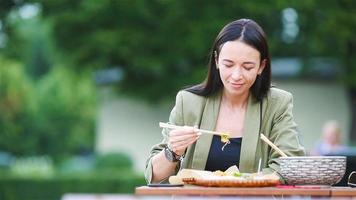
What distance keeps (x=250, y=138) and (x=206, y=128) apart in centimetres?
19

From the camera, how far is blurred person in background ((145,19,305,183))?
185 inches

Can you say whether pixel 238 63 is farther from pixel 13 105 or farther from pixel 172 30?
pixel 13 105

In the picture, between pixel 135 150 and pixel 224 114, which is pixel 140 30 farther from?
pixel 224 114

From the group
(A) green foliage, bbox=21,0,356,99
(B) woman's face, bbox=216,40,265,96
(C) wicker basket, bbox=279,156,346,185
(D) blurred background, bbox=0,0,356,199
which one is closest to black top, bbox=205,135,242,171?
(B) woman's face, bbox=216,40,265,96

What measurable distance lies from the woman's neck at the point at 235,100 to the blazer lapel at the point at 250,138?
0.03 m

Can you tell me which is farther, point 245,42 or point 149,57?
point 149,57

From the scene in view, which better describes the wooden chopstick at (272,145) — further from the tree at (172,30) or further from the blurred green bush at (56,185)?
the blurred green bush at (56,185)

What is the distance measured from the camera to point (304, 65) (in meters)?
23.6

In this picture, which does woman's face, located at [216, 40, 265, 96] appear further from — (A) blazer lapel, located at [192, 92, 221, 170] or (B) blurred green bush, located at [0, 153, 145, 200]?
(B) blurred green bush, located at [0, 153, 145, 200]

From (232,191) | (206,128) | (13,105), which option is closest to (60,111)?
(13,105)

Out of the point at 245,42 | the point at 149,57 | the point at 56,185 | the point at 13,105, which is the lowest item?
the point at 245,42

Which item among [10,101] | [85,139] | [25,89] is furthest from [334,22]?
[85,139]

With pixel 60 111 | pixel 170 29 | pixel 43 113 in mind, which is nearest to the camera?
pixel 170 29

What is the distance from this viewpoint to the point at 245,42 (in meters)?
4.70
